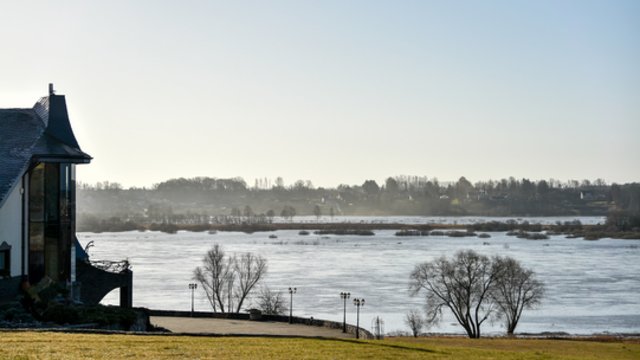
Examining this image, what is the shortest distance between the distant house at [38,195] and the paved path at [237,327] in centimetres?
718

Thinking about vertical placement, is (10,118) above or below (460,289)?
above

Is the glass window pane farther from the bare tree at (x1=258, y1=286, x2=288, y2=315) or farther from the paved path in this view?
the bare tree at (x1=258, y1=286, x2=288, y2=315)

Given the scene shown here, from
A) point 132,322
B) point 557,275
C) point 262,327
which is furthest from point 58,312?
point 557,275

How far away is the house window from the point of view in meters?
29.4

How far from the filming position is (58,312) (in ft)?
91.5

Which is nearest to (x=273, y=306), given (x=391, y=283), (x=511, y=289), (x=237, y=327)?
(x=511, y=289)

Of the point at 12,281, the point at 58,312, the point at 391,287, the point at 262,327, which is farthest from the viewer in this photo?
the point at 391,287

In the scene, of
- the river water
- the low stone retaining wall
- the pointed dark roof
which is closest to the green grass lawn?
the pointed dark roof

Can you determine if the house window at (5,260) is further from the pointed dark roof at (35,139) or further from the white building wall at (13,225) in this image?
the pointed dark roof at (35,139)

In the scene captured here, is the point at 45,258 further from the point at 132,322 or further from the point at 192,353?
the point at 192,353

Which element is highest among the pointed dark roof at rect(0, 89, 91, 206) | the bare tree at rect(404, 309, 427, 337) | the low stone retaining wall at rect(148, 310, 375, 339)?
the pointed dark roof at rect(0, 89, 91, 206)

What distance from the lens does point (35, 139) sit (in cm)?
3203

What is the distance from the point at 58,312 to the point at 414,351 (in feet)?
41.5

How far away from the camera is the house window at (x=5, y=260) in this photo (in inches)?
1157
